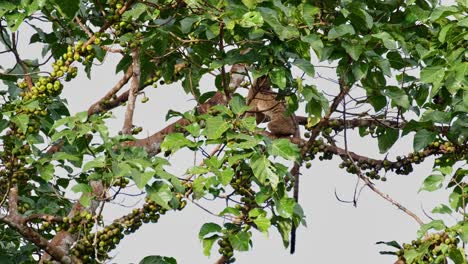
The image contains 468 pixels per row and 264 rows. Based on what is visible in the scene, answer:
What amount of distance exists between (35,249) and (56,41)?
117 cm

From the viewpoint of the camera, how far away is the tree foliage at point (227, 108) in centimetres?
421

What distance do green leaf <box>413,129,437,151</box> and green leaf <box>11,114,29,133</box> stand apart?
1958 millimetres

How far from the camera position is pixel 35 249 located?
5250 millimetres

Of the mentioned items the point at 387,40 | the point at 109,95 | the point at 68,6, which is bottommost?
the point at 387,40

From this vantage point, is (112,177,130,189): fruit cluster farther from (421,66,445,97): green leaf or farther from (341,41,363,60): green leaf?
(421,66,445,97): green leaf

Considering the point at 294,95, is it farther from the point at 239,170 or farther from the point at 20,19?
the point at 20,19

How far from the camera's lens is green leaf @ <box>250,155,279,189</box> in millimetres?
4102

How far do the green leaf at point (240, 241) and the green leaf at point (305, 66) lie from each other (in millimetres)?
781

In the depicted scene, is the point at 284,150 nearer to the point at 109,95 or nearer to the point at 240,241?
the point at 240,241

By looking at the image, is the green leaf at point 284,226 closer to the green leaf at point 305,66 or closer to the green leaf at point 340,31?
the green leaf at point 305,66

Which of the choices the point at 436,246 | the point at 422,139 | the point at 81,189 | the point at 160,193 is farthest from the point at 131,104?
the point at 436,246

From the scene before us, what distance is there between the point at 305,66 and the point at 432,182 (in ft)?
2.99

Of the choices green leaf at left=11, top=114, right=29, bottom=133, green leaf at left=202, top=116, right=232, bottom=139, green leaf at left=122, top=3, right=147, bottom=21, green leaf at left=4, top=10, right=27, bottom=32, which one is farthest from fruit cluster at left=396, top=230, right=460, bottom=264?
green leaf at left=4, top=10, right=27, bottom=32

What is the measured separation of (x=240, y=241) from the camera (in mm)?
4156
